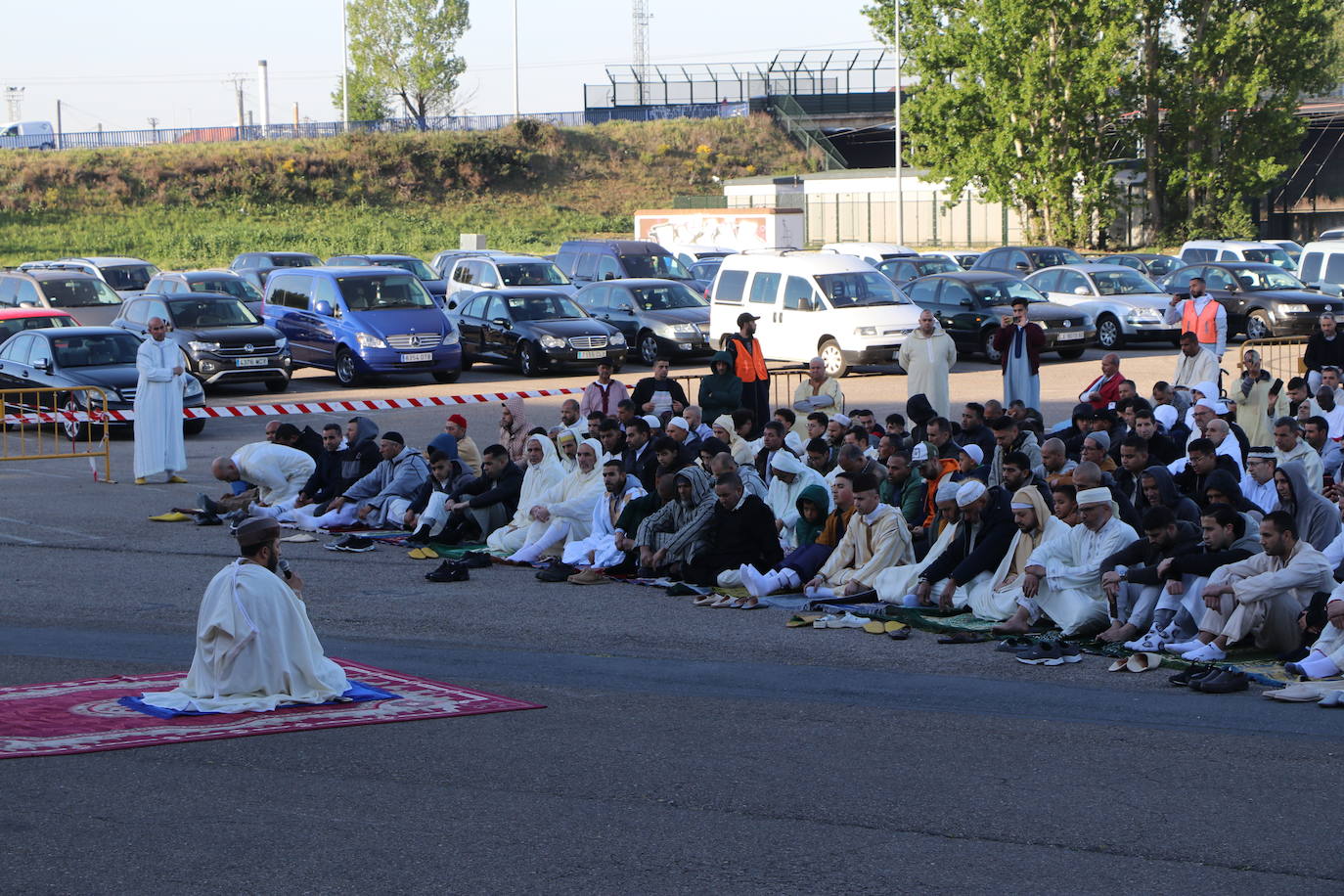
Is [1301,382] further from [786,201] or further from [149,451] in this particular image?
[786,201]

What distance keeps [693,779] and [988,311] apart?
2273 centimetres

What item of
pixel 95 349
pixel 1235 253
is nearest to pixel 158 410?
pixel 95 349

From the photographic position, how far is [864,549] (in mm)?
12000

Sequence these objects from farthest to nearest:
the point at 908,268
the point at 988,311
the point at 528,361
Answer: the point at 908,268
the point at 988,311
the point at 528,361

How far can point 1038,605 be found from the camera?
10641mm

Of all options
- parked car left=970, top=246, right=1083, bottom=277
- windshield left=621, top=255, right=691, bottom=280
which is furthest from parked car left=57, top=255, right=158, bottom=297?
parked car left=970, top=246, right=1083, bottom=277

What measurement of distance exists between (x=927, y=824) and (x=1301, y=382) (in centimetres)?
1079

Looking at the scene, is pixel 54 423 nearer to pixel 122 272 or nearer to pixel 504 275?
pixel 504 275

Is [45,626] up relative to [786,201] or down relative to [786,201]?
down

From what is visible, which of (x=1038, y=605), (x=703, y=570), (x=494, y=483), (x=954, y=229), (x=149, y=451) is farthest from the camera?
(x=954, y=229)

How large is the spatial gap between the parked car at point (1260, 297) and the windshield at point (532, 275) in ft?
41.4

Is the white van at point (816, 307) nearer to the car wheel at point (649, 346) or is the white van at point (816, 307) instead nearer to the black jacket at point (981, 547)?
the car wheel at point (649, 346)

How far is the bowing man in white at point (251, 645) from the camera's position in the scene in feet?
28.3

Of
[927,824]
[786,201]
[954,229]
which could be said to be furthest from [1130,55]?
[927,824]
